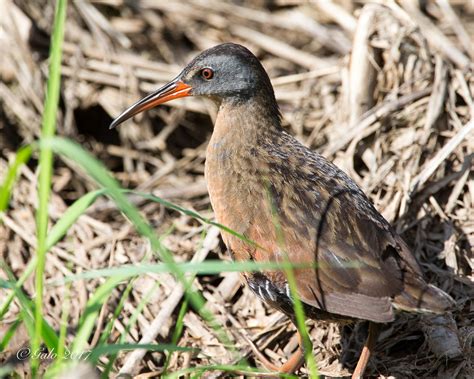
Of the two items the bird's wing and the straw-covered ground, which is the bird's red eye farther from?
the straw-covered ground

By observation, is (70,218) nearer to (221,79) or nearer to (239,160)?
(239,160)

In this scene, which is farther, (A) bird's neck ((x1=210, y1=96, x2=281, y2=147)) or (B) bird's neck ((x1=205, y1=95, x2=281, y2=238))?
(A) bird's neck ((x1=210, y1=96, x2=281, y2=147))

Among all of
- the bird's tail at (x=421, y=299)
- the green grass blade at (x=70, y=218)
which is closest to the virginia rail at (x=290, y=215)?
the bird's tail at (x=421, y=299)

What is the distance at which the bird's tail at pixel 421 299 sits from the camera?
10.2 feet

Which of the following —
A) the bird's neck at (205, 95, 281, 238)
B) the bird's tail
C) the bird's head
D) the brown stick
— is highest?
the bird's head

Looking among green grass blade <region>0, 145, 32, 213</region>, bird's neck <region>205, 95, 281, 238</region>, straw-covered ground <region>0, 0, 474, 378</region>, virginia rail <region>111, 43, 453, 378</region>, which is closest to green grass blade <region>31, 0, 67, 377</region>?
green grass blade <region>0, 145, 32, 213</region>

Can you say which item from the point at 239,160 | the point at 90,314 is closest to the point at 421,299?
the point at 239,160

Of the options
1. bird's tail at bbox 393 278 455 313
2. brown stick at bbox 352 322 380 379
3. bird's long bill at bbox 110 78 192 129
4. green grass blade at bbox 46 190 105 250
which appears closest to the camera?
green grass blade at bbox 46 190 105 250

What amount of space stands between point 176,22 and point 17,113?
164 cm

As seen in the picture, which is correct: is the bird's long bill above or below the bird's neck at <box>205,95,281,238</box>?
above

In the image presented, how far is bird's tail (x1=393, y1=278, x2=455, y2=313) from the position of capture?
10.2 feet

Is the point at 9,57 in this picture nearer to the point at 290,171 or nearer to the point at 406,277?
the point at 290,171

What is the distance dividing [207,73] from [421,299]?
1.72m

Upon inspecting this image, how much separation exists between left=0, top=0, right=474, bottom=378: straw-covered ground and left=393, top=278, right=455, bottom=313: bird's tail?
0.57 meters
